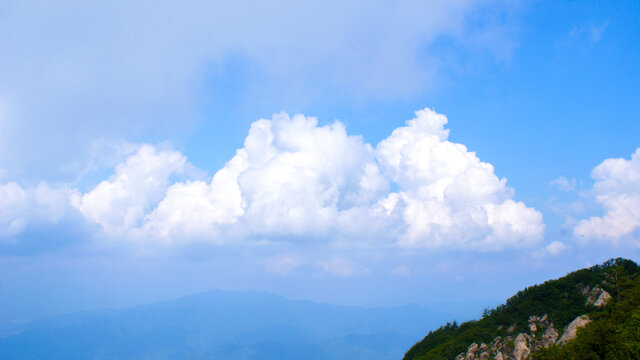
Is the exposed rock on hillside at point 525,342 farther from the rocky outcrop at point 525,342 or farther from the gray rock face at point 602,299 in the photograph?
the gray rock face at point 602,299

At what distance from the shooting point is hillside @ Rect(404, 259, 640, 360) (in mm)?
39438

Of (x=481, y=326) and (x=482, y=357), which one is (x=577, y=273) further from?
(x=482, y=357)

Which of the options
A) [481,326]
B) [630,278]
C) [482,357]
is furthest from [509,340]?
[630,278]

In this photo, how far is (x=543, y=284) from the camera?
68.9m

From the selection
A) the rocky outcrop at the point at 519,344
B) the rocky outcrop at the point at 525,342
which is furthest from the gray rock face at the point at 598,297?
the rocky outcrop at the point at 519,344

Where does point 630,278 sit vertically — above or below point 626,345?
above

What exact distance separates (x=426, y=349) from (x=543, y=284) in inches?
1123

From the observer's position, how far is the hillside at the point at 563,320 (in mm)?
39438

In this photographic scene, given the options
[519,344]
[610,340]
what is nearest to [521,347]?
[519,344]

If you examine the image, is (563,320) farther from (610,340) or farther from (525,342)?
(610,340)

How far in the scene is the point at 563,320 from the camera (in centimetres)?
5541

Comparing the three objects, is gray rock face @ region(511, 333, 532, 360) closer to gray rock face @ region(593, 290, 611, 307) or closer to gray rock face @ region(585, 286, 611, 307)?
gray rock face @ region(593, 290, 611, 307)

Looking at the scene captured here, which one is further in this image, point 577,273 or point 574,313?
point 577,273

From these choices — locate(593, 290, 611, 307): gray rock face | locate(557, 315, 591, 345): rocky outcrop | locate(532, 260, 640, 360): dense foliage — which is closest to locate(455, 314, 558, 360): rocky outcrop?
locate(557, 315, 591, 345): rocky outcrop
